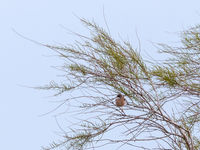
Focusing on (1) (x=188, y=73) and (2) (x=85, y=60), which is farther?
(1) (x=188, y=73)

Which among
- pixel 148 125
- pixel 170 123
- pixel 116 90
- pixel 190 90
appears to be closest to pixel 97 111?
pixel 116 90

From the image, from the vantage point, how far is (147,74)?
323 centimetres

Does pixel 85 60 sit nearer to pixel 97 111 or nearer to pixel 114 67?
pixel 114 67

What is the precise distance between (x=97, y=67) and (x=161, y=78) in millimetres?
599

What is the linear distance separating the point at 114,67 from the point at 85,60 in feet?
0.97

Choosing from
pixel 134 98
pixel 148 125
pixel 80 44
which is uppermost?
pixel 80 44

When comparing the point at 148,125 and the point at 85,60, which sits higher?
the point at 85,60

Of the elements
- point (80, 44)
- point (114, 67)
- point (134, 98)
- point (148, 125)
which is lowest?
point (148, 125)

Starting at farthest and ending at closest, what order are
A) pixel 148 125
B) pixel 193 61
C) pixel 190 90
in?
pixel 193 61 → pixel 190 90 → pixel 148 125

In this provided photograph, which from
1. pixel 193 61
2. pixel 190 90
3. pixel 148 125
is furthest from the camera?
pixel 193 61

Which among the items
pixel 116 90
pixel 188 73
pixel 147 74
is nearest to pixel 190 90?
pixel 188 73

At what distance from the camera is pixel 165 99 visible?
11.3 feet

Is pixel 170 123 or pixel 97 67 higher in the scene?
pixel 97 67

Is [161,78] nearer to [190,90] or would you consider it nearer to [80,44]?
[190,90]
